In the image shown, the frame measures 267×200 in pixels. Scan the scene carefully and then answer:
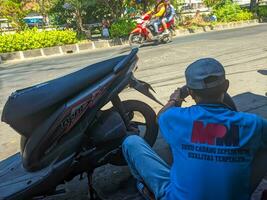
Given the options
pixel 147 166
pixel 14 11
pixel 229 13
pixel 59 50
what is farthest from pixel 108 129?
pixel 229 13

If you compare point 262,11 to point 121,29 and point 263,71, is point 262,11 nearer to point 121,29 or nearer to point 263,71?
point 121,29

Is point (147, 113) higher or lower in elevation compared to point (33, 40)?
higher

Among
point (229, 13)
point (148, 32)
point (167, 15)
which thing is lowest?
point (229, 13)

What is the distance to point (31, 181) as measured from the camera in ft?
10.7

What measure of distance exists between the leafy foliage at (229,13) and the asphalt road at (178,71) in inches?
387

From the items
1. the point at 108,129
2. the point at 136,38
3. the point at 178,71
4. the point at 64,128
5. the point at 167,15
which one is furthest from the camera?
the point at 136,38

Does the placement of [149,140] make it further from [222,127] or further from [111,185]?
[222,127]

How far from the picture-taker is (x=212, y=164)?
7.40ft

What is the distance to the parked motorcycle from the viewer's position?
3244 millimetres

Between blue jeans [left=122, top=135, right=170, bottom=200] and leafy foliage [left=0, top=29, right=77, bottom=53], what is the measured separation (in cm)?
1354

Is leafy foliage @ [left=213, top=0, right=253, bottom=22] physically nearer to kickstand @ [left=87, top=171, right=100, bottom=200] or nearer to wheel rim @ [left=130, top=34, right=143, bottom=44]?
wheel rim @ [left=130, top=34, right=143, bottom=44]

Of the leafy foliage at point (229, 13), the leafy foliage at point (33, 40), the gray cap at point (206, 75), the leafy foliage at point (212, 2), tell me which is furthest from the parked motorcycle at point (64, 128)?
the leafy foliage at point (212, 2)

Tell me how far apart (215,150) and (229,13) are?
2274 cm

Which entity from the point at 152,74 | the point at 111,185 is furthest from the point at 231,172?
the point at 152,74
